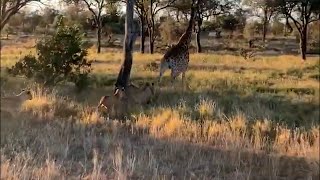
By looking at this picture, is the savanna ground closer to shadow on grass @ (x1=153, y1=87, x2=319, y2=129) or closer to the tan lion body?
shadow on grass @ (x1=153, y1=87, x2=319, y2=129)

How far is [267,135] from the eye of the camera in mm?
7301

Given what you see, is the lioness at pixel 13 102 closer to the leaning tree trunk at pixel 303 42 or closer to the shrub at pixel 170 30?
the shrub at pixel 170 30

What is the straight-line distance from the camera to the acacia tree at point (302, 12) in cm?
3005

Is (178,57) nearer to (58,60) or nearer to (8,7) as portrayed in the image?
(58,60)

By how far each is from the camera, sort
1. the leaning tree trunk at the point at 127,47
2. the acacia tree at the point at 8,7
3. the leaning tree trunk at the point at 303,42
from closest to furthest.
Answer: the leaning tree trunk at the point at 127,47 → the acacia tree at the point at 8,7 → the leaning tree trunk at the point at 303,42

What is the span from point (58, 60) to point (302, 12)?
22990 millimetres

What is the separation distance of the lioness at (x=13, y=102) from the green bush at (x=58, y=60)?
236cm

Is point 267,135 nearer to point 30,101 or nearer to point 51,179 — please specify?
point 51,179

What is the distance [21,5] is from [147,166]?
38.9 feet

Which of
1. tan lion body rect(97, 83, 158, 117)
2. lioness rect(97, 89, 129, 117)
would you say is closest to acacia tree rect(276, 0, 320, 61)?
tan lion body rect(97, 83, 158, 117)

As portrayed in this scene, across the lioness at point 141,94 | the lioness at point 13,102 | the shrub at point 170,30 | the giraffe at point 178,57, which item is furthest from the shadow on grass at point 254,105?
the shrub at point 170,30

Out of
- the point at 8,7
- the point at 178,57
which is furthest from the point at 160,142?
the point at 8,7

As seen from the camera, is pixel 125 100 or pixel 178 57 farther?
pixel 178 57

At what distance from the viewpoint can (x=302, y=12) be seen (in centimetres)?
3178
